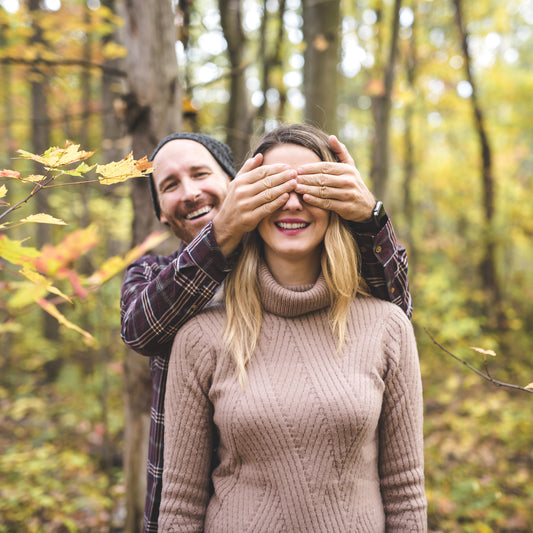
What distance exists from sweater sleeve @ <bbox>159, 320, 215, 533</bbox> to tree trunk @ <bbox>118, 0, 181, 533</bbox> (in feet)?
3.28

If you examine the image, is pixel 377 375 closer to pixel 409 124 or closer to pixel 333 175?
pixel 333 175

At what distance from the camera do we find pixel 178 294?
135 centimetres

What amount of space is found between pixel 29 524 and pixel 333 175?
3.59m

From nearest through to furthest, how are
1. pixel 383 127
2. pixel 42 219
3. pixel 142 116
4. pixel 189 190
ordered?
1. pixel 42 219
2. pixel 189 190
3. pixel 142 116
4. pixel 383 127

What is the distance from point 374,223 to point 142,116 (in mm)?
1517

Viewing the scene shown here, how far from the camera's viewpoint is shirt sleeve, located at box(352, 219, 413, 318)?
141cm

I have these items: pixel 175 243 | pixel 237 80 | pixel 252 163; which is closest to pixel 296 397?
pixel 252 163

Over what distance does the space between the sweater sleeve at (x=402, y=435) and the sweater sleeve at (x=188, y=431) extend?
602 millimetres

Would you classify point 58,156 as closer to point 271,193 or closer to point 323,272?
point 271,193

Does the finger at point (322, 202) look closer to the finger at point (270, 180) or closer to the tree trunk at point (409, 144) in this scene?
the finger at point (270, 180)

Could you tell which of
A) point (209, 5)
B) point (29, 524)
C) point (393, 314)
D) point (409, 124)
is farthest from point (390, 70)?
point (409, 124)

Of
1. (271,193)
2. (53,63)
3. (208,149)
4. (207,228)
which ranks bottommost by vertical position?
(207,228)

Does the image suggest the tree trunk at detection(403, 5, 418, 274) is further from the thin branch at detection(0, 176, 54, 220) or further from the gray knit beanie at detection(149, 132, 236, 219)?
the thin branch at detection(0, 176, 54, 220)

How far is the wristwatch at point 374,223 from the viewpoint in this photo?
1.37 metres
